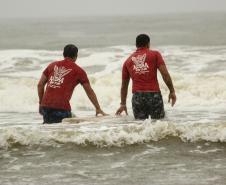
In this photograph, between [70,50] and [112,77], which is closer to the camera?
[70,50]

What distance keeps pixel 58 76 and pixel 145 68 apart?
44.3 inches

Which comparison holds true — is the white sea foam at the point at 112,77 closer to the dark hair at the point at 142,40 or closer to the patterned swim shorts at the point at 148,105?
the patterned swim shorts at the point at 148,105

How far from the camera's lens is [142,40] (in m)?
6.95

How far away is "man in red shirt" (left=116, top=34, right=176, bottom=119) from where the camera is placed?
6871 millimetres

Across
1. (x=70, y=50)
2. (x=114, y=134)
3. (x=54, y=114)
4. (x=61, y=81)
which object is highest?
(x=70, y=50)

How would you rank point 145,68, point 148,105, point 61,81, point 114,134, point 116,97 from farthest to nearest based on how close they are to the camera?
1. point 116,97
2. point 148,105
3. point 145,68
4. point 61,81
5. point 114,134

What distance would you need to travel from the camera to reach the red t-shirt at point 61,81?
22.1ft

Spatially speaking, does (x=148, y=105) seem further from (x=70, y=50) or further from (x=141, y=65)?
(x=70, y=50)

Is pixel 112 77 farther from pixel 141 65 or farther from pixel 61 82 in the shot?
pixel 61 82

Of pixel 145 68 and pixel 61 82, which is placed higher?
pixel 145 68

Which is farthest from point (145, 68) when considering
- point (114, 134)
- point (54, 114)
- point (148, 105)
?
point (54, 114)

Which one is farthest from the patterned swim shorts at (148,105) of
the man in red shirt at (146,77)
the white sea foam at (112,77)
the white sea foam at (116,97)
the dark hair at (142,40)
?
the white sea foam at (112,77)

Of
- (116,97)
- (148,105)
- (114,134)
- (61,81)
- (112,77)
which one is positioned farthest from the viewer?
(112,77)

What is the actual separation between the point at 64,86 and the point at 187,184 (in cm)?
243
